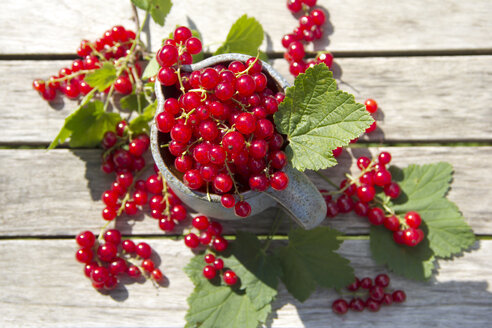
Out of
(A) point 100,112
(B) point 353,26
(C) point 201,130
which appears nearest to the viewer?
(C) point 201,130

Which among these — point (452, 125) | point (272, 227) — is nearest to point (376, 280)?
point (272, 227)

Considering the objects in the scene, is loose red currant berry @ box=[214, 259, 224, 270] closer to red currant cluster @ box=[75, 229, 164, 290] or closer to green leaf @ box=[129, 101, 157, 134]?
red currant cluster @ box=[75, 229, 164, 290]

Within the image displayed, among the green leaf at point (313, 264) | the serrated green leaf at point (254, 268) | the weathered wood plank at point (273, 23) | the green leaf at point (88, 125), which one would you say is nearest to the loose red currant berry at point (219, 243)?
the serrated green leaf at point (254, 268)

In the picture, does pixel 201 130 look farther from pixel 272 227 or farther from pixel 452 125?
pixel 452 125

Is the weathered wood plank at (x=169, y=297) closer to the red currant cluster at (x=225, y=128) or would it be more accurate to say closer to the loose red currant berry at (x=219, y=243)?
the loose red currant berry at (x=219, y=243)

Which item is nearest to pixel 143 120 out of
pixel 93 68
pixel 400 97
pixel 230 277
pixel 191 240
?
pixel 93 68

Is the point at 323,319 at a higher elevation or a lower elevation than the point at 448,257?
lower

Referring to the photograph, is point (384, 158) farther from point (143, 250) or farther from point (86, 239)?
point (86, 239)
